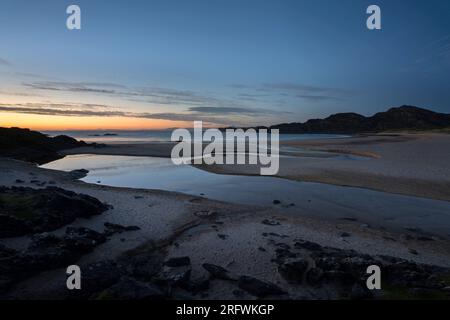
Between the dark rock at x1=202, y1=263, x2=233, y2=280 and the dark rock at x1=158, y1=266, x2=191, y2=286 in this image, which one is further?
the dark rock at x1=202, y1=263, x2=233, y2=280

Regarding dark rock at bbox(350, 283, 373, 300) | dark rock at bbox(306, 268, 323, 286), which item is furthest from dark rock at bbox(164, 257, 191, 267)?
dark rock at bbox(350, 283, 373, 300)

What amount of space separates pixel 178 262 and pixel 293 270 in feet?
11.4

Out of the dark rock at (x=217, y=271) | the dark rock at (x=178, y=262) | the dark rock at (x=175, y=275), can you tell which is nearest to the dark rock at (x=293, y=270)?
the dark rock at (x=217, y=271)

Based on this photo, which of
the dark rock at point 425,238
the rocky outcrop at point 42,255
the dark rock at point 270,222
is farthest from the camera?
the dark rock at point 270,222

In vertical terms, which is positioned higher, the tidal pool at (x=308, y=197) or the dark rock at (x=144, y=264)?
the tidal pool at (x=308, y=197)

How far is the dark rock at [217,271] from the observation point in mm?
9109

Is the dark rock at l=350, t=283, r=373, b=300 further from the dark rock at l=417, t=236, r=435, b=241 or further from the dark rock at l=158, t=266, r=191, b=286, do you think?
the dark rock at l=417, t=236, r=435, b=241

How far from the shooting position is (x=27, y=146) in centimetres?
4512

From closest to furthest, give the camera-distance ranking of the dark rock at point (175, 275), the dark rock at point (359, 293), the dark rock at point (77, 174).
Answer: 1. the dark rock at point (359, 293)
2. the dark rock at point (175, 275)
3. the dark rock at point (77, 174)

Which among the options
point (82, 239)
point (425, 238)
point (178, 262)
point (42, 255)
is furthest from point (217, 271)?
point (425, 238)

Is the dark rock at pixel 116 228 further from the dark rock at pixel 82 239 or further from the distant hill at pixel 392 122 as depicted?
the distant hill at pixel 392 122

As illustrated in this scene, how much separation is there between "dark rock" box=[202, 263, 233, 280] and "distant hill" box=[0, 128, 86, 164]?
35.6 metres

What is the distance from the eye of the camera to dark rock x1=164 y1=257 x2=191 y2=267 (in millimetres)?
9790

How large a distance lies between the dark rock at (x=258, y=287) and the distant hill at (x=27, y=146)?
36.9 m
